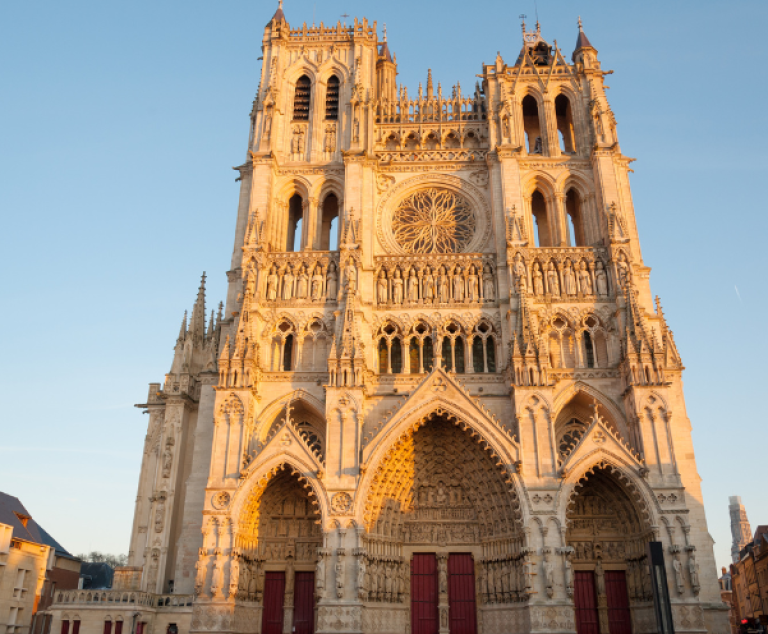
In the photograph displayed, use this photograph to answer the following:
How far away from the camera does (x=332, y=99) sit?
32469 millimetres

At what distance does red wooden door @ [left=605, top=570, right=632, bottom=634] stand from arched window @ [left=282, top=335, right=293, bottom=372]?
532 inches

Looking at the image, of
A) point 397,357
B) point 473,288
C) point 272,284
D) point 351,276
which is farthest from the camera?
point 272,284

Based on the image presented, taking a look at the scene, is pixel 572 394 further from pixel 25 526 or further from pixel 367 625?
pixel 25 526

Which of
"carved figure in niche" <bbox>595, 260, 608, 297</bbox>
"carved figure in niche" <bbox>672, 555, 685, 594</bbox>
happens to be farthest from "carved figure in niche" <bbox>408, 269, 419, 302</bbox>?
"carved figure in niche" <bbox>672, 555, 685, 594</bbox>

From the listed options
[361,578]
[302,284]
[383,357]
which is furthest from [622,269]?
[361,578]

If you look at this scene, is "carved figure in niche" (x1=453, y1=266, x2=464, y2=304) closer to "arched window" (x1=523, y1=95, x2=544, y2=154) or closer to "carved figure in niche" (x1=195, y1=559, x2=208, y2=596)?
"arched window" (x1=523, y1=95, x2=544, y2=154)

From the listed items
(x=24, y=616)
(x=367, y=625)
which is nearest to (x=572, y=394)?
(x=367, y=625)

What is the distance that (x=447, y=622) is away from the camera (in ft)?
75.9

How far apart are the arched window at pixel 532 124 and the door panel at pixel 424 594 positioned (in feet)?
62.6

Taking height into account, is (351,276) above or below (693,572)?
above

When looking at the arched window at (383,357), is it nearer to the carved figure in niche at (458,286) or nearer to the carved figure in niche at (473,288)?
the carved figure in niche at (458,286)

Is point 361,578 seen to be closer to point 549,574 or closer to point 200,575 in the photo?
point 200,575

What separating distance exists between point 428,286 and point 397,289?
1.23 metres

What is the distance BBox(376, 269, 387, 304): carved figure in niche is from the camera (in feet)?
89.4
